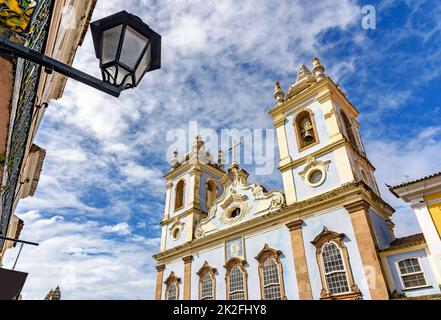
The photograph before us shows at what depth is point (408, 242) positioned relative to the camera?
12039mm

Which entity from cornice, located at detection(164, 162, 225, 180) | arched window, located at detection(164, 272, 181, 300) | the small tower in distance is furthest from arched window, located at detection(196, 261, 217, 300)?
the small tower in distance

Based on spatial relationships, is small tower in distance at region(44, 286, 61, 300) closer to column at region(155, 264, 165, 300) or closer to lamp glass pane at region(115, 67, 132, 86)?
column at region(155, 264, 165, 300)

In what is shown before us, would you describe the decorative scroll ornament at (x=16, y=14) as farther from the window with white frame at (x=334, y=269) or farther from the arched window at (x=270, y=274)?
the arched window at (x=270, y=274)

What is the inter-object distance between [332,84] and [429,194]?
8.81 m

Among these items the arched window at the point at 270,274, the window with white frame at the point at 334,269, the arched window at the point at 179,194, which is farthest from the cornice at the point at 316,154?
the arched window at the point at 179,194

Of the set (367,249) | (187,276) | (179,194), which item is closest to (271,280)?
(367,249)

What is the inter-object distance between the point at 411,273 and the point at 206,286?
34.5 ft

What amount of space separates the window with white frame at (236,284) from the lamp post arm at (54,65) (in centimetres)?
1504

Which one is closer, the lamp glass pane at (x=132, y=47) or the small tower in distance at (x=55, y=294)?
the lamp glass pane at (x=132, y=47)

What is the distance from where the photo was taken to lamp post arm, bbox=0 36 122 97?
79.2 inches

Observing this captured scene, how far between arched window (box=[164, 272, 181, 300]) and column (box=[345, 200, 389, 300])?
455 inches

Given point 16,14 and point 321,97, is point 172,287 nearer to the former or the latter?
point 321,97

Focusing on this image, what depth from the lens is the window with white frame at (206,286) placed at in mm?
16814
